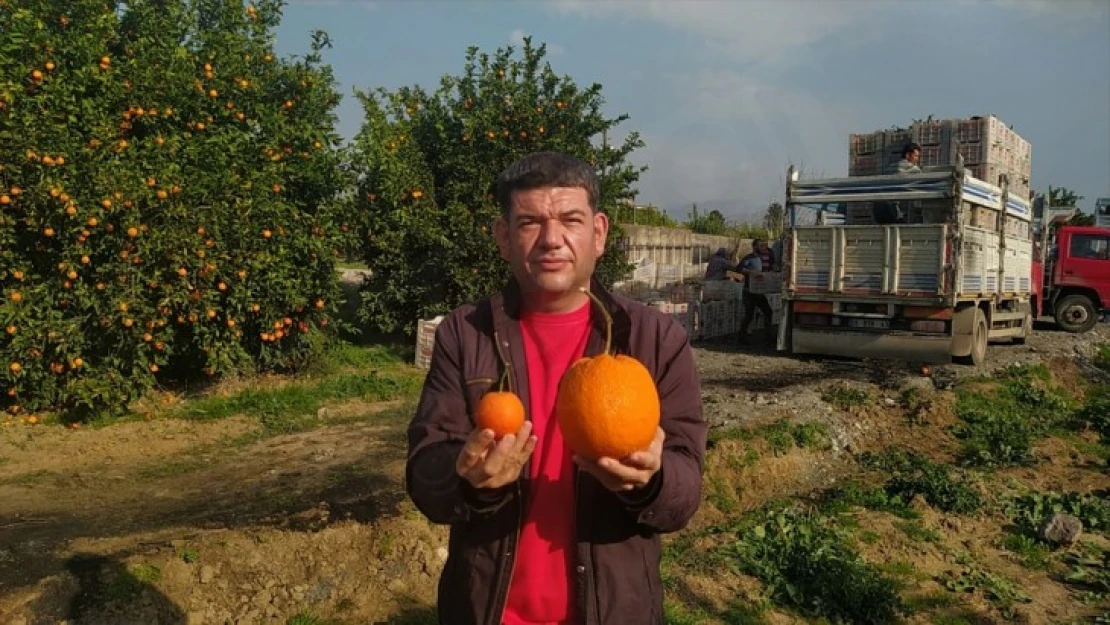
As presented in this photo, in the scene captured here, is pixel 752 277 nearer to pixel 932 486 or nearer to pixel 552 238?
pixel 932 486

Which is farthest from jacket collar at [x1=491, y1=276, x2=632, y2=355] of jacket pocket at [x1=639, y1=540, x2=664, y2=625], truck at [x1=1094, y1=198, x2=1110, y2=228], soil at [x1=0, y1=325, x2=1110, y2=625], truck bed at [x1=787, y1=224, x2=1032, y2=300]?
truck at [x1=1094, y1=198, x2=1110, y2=228]

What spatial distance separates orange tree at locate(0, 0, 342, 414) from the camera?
7293mm

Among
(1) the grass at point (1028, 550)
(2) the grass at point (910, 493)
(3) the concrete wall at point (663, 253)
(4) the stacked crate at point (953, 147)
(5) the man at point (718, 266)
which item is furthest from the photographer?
(3) the concrete wall at point (663, 253)

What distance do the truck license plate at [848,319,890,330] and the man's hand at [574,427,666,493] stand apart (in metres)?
11.1

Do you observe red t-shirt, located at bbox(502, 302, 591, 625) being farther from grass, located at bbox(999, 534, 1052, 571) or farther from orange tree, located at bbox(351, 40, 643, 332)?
orange tree, located at bbox(351, 40, 643, 332)

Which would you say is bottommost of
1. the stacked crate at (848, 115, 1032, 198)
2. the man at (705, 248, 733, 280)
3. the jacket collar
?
the jacket collar

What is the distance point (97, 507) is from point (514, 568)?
212 inches

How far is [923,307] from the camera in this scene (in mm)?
11320

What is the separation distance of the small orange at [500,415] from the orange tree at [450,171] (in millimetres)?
10063

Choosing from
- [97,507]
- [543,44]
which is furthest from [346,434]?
[543,44]

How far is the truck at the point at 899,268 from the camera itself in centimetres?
1112

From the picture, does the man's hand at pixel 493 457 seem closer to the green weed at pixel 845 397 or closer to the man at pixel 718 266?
the green weed at pixel 845 397

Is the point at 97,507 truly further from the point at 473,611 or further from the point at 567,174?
the point at 567,174

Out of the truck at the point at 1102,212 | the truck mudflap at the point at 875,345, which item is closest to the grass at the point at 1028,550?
the truck mudflap at the point at 875,345
